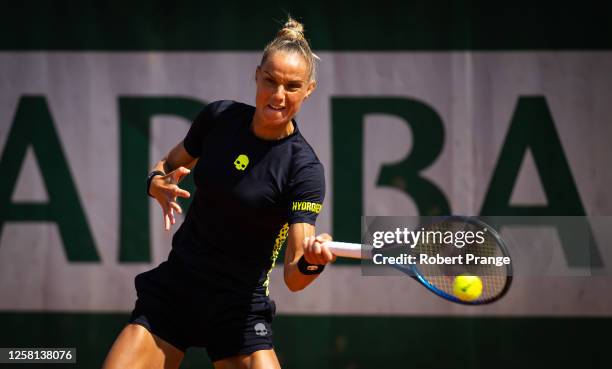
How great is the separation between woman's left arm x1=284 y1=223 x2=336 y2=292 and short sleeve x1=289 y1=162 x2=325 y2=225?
3 cm

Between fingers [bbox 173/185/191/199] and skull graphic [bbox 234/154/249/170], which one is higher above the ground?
skull graphic [bbox 234/154/249/170]

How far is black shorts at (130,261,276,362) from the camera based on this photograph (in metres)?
3.21

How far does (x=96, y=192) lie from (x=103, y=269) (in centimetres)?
42

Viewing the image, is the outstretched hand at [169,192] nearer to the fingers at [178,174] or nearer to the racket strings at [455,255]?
the fingers at [178,174]

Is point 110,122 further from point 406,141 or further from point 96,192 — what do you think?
point 406,141

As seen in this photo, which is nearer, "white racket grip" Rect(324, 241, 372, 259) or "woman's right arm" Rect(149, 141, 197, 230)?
"white racket grip" Rect(324, 241, 372, 259)

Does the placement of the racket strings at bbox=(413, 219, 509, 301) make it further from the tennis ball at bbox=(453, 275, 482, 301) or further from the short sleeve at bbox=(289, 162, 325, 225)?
the short sleeve at bbox=(289, 162, 325, 225)

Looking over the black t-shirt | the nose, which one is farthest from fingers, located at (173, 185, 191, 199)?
the nose

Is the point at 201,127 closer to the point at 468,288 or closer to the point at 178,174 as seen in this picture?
the point at 178,174

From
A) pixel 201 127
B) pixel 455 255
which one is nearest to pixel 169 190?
pixel 201 127

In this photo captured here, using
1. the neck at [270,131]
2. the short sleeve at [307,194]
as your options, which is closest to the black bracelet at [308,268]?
the short sleeve at [307,194]

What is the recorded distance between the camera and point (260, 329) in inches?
127

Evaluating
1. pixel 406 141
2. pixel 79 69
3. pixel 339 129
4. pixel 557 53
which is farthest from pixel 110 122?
pixel 557 53
